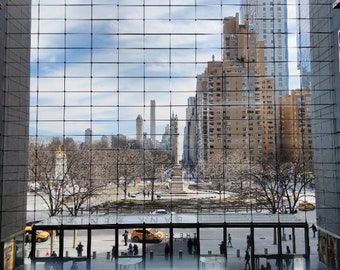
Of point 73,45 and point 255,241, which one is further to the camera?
point 73,45

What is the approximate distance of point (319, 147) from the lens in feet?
32.9

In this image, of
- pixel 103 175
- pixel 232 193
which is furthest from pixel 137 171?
pixel 232 193

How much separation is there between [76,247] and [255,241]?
5234 mm

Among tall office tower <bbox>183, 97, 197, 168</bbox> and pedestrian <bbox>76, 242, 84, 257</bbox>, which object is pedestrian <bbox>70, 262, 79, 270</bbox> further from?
tall office tower <bbox>183, 97, 197, 168</bbox>

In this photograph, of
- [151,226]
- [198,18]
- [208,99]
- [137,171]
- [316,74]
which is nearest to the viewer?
[151,226]

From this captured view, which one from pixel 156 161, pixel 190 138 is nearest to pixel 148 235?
Answer: pixel 156 161

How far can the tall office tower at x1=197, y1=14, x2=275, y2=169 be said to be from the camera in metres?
14.1

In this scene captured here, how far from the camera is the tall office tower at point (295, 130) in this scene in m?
14.4

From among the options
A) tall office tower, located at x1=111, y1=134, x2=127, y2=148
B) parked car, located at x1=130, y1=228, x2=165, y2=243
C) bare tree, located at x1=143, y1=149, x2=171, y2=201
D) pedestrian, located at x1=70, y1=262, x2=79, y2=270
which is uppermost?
tall office tower, located at x1=111, y1=134, x2=127, y2=148

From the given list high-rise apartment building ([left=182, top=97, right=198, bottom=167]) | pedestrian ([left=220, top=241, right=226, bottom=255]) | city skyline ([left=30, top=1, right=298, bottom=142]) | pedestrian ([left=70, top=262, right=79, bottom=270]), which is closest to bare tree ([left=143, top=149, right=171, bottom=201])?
high-rise apartment building ([left=182, top=97, right=198, bottom=167])

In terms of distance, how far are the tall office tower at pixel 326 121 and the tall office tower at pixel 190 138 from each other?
4136mm

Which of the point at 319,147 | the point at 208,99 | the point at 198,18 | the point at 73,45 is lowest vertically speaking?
the point at 319,147

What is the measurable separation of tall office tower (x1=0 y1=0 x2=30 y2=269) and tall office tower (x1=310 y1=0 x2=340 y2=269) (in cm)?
869

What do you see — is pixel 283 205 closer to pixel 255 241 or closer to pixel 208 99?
pixel 255 241
